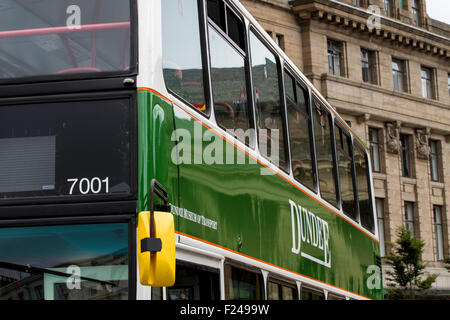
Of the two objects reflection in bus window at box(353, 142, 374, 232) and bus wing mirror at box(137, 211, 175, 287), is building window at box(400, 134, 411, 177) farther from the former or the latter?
bus wing mirror at box(137, 211, 175, 287)

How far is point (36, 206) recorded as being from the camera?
5238mm

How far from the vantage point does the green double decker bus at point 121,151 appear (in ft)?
16.9

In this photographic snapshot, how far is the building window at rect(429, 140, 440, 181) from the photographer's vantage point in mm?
46188

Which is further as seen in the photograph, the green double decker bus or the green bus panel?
the green bus panel

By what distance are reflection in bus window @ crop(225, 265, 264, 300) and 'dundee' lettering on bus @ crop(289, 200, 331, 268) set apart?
1445 millimetres

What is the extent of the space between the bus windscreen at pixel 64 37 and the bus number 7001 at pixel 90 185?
727mm

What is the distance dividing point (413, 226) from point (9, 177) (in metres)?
40.0

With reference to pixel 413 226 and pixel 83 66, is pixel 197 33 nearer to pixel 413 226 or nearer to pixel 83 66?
pixel 83 66

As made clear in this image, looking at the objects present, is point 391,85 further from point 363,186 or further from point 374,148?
point 363,186

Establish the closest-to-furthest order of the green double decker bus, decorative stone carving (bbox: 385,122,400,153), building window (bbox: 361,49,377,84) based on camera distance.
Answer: the green double decker bus
decorative stone carving (bbox: 385,122,400,153)
building window (bbox: 361,49,377,84)

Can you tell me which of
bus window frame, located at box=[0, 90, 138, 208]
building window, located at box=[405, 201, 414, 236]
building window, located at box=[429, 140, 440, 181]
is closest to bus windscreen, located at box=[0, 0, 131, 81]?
bus window frame, located at box=[0, 90, 138, 208]

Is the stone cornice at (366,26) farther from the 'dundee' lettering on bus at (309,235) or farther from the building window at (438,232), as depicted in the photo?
the 'dundee' lettering on bus at (309,235)

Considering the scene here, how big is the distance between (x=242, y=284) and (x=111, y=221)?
1.82 metres

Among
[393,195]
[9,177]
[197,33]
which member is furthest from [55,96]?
[393,195]
